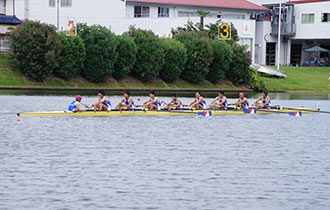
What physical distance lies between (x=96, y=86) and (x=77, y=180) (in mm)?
45784

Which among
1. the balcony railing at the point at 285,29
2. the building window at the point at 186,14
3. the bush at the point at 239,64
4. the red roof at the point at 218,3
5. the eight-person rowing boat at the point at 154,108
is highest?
the red roof at the point at 218,3

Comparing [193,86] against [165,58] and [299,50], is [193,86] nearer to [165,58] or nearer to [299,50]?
[165,58]

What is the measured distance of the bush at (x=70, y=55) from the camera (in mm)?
61406

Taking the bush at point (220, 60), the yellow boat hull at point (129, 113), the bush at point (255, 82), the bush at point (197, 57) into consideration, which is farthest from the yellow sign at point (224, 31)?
the yellow boat hull at point (129, 113)

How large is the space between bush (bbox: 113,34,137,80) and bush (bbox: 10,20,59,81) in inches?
296

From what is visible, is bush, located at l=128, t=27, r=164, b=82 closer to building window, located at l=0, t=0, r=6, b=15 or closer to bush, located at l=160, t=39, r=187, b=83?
bush, located at l=160, t=39, r=187, b=83

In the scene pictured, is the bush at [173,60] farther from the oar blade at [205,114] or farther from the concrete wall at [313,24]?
the oar blade at [205,114]

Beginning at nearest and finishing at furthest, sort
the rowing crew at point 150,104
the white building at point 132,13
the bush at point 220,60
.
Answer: the rowing crew at point 150,104, the bush at point 220,60, the white building at point 132,13

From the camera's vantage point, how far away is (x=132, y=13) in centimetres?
7988

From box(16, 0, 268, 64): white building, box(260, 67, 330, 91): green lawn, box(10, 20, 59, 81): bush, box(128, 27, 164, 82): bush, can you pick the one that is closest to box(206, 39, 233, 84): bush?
box(260, 67, 330, 91): green lawn

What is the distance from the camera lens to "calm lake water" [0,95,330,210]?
16.5m

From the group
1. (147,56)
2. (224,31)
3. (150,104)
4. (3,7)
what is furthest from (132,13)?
(150,104)

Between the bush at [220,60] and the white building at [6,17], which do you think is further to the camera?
the white building at [6,17]

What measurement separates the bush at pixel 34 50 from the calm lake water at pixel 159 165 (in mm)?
25454
